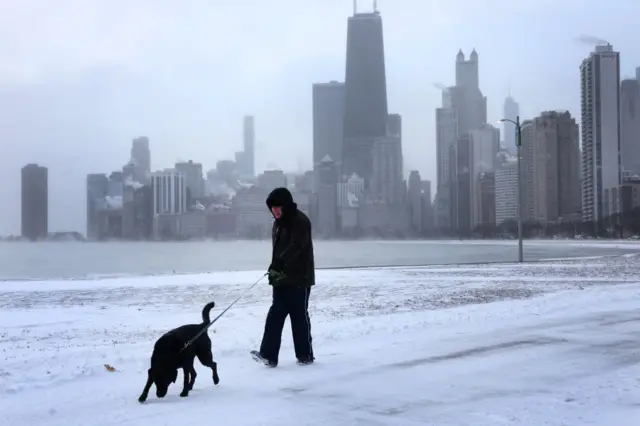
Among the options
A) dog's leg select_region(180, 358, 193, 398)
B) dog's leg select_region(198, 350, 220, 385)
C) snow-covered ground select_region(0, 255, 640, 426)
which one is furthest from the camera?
dog's leg select_region(198, 350, 220, 385)

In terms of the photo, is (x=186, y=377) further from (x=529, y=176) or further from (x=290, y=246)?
(x=529, y=176)

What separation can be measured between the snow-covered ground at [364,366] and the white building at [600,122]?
536 feet

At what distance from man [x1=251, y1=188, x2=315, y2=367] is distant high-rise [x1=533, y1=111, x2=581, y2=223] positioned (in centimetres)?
17275

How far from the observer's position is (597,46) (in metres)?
179

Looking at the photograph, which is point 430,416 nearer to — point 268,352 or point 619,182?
point 268,352

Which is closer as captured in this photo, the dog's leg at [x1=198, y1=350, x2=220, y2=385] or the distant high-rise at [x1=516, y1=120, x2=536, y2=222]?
the dog's leg at [x1=198, y1=350, x2=220, y2=385]

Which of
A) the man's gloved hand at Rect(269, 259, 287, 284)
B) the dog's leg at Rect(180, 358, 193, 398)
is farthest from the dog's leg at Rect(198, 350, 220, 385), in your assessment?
the man's gloved hand at Rect(269, 259, 287, 284)

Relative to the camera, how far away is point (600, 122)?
176250 millimetres

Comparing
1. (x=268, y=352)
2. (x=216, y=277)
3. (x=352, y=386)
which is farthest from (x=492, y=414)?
(x=216, y=277)

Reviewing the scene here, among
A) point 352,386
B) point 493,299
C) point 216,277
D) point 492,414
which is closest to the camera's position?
point 492,414

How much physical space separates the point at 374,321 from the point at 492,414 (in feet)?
17.1

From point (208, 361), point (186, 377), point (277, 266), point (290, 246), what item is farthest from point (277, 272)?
point (186, 377)

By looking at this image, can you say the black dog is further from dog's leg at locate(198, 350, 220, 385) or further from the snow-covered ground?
the snow-covered ground

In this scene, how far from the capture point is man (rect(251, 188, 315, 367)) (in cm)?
707
